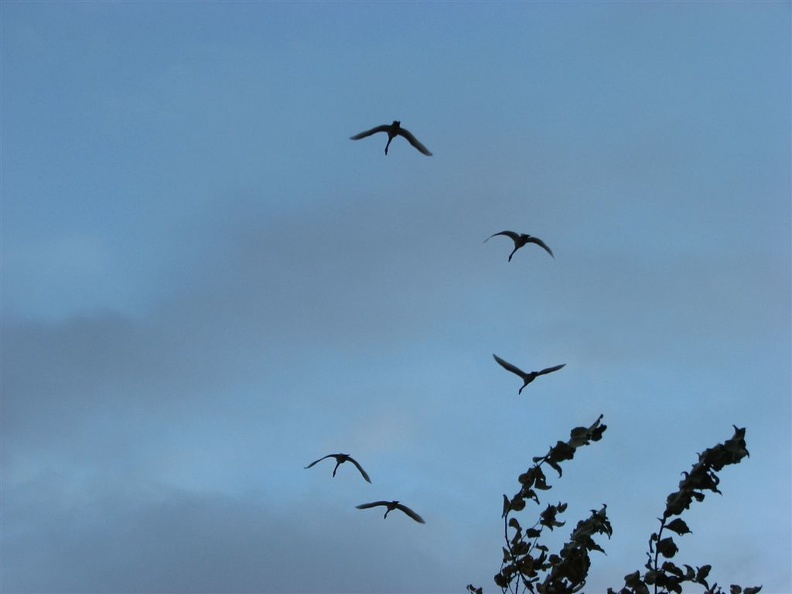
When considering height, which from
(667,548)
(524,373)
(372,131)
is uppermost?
(372,131)

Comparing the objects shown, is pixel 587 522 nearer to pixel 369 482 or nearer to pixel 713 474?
pixel 713 474

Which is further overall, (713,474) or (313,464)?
(313,464)

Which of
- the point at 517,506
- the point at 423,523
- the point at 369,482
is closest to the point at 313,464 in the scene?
the point at 369,482

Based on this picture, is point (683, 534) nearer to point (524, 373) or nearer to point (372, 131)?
point (524, 373)

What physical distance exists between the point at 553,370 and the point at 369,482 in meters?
3.24

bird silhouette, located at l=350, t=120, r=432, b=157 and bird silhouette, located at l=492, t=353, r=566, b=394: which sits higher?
bird silhouette, located at l=350, t=120, r=432, b=157

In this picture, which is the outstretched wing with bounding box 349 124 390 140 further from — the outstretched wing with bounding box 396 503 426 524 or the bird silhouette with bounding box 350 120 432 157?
the outstretched wing with bounding box 396 503 426 524

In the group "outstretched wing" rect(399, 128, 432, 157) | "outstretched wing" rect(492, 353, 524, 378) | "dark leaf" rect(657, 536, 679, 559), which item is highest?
"outstretched wing" rect(399, 128, 432, 157)

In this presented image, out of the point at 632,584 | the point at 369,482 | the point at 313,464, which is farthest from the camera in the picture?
the point at 313,464

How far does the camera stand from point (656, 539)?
13.2 m

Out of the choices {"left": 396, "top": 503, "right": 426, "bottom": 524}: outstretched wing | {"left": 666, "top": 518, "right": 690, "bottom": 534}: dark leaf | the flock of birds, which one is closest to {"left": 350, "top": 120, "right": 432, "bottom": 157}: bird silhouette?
the flock of birds

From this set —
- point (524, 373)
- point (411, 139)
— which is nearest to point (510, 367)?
point (524, 373)

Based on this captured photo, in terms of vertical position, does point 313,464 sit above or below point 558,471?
above

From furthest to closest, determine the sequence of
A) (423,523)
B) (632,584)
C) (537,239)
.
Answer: (537,239) → (423,523) → (632,584)
